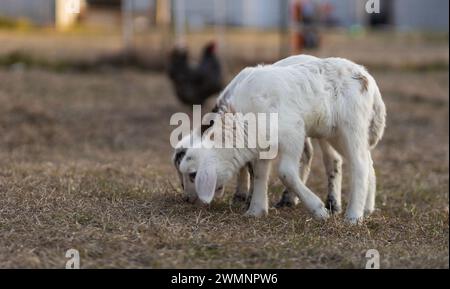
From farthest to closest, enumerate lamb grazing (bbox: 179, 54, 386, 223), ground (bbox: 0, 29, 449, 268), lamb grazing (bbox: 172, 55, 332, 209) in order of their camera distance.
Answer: lamb grazing (bbox: 172, 55, 332, 209) → lamb grazing (bbox: 179, 54, 386, 223) → ground (bbox: 0, 29, 449, 268)

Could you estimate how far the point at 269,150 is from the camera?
6.28 meters

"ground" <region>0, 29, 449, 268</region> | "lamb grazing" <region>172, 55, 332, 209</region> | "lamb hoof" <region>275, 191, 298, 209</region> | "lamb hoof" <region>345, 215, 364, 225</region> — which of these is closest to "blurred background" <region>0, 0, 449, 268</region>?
"ground" <region>0, 29, 449, 268</region>

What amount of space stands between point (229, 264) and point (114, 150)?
6079 mm

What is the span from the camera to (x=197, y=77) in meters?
14.0

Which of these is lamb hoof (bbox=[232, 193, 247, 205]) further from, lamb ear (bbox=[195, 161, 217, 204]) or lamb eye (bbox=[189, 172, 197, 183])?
lamb ear (bbox=[195, 161, 217, 204])

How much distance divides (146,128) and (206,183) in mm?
6544

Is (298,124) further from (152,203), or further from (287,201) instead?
(152,203)

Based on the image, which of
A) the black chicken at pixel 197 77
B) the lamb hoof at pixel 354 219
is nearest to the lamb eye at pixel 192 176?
the lamb hoof at pixel 354 219

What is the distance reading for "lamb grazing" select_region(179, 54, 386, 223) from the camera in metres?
6.19

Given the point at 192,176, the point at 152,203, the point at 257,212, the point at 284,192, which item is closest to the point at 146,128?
the point at 284,192

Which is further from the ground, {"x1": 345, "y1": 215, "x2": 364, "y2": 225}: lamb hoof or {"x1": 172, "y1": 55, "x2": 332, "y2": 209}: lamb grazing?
{"x1": 172, "y1": 55, "x2": 332, "y2": 209}: lamb grazing

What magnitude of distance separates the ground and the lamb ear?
0.47ft

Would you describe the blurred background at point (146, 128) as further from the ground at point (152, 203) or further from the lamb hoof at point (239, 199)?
the lamb hoof at point (239, 199)

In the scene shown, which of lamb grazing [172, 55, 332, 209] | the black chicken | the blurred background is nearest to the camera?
the blurred background
